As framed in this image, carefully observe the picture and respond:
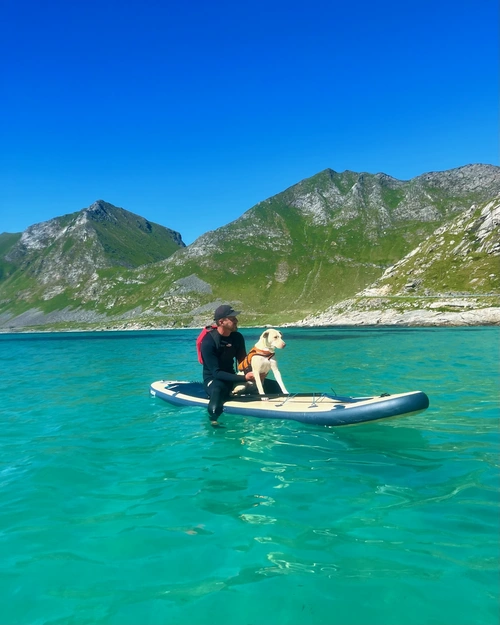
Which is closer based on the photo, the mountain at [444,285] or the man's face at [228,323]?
the man's face at [228,323]

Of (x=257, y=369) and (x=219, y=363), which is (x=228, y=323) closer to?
(x=219, y=363)

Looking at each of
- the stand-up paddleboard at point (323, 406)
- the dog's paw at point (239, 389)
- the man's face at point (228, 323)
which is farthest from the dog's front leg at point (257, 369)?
the man's face at point (228, 323)

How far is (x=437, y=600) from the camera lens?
4625 mm

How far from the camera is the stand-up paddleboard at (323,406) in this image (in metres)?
11.1

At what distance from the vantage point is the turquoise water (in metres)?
4.69

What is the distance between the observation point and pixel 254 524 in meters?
6.45

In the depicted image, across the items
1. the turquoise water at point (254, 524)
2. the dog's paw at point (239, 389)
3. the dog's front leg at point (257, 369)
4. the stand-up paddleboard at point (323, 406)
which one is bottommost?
the turquoise water at point (254, 524)

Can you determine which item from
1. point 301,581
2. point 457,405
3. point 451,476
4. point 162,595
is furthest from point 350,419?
point 162,595

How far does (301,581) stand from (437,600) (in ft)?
4.89

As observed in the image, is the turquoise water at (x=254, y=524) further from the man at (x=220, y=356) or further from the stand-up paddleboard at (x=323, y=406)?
the man at (x=220, y=356)

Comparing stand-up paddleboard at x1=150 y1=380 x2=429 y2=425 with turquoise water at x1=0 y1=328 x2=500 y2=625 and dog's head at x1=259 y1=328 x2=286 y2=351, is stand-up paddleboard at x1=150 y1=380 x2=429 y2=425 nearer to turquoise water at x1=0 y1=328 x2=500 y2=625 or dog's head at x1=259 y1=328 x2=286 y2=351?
turquoise water at x1=0 y1=328 x2=500 y2=625

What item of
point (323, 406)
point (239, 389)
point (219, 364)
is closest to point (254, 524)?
point (323, 406)

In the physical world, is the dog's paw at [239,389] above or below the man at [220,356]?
below

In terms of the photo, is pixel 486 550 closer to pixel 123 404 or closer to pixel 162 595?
pixel 162 595
